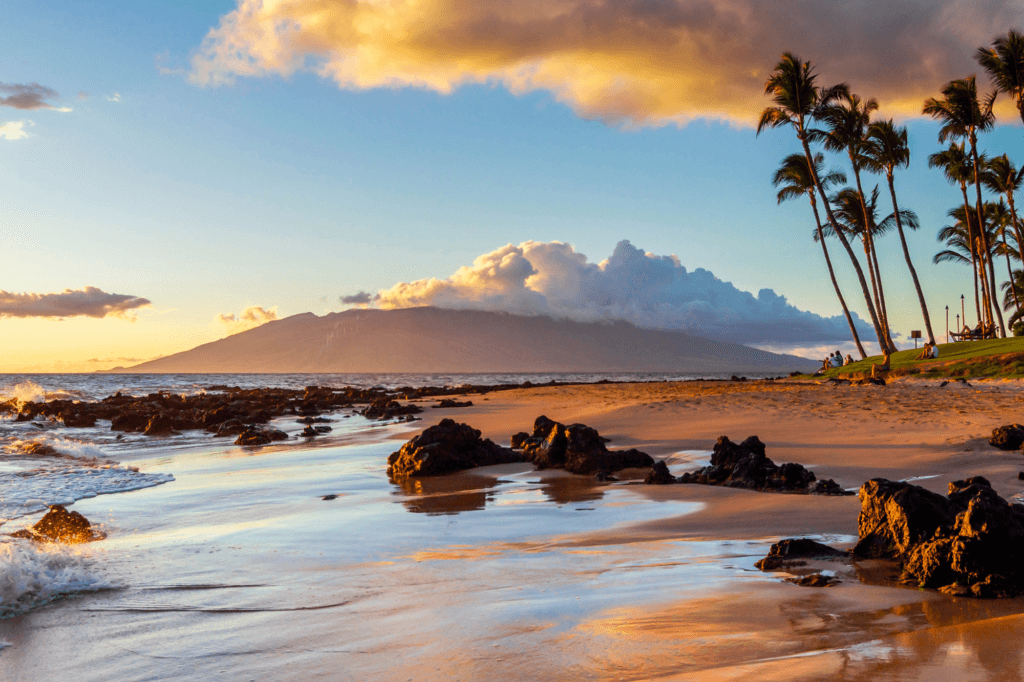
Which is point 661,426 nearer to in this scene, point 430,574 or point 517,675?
point 430,574

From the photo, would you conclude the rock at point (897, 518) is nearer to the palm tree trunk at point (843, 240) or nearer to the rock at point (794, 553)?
the rock at point (794, 553)

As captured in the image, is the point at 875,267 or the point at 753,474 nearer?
the point at 753,474

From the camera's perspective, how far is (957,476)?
26.4 feet

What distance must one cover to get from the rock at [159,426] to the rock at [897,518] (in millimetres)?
22179

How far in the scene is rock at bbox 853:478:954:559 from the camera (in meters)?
4.64

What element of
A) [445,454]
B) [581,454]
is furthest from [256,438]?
[581,454]

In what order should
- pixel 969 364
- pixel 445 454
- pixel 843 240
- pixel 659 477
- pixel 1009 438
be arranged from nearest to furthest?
pixel 1009 438, pixel 659 477, pixel 445 454, pixel 969 364, pixel 843 240

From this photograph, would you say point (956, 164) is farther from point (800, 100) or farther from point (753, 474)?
point (753, 474)

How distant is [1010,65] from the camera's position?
3338 centimetres

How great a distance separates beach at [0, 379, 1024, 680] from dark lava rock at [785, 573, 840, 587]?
0.09 meters

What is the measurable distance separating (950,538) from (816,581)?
2.83 feet

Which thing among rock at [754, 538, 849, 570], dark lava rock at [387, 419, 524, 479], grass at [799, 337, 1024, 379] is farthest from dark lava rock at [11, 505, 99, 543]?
grass at [799, 337, 1024, 379]

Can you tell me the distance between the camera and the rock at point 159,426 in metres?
22.3

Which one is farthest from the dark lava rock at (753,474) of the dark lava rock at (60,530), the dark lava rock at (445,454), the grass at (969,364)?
the grass at (969,364)
